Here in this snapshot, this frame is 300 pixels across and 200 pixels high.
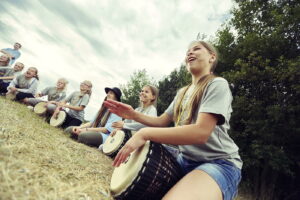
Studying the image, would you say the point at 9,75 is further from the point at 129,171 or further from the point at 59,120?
the point at 129,171

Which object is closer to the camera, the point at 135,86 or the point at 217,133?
the point at 217,133

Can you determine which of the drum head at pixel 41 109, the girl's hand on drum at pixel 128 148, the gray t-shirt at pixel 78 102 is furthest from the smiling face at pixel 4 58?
the girl's hand on drum at pixel 128 148

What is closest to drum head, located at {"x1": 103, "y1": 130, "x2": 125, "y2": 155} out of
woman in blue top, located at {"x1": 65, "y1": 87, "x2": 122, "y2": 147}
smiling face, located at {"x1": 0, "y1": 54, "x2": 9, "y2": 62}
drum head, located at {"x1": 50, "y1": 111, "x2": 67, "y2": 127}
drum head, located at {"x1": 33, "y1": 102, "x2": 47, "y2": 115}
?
woman in blue top, located at {"x1": 65, "y1": 87, "x2": 122, "y2": 147}

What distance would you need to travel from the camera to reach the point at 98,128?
5.79m

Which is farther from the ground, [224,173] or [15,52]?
[15,52]

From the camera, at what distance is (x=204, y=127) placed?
5.79 feet

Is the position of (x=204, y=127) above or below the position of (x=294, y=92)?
below

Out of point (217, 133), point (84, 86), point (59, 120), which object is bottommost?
point (59, 120)

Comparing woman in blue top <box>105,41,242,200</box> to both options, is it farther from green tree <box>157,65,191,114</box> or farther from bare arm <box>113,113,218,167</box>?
green tree <box>157,65,191,114</box>

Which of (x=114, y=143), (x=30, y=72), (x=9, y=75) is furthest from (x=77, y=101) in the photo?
(x=9, y=75)

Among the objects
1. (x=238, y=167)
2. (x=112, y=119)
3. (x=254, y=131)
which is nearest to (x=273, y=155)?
(x=254, y=131)

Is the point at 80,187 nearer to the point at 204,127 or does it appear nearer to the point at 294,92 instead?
the point at 204,127

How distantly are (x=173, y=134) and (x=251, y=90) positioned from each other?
8539mm

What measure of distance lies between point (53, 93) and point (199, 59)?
791cm
